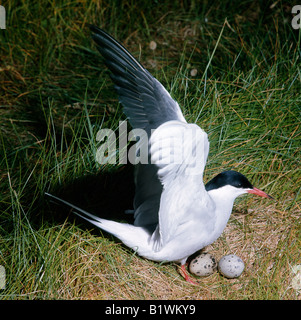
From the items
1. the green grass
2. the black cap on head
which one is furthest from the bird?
the green grass

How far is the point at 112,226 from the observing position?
2.32 metres

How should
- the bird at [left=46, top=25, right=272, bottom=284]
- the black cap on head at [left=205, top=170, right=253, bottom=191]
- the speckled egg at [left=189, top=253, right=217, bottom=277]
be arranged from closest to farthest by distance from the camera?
the bird at [left=46, top=25, right=272, bottom=284] → the black cap on head at [left=205, top=170, right=253, bottom=191] → the speckled egg at [left=189, top=253, right=217, bottom=277]

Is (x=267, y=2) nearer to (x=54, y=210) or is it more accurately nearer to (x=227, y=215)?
(x=227, y=215)

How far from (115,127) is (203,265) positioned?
106cm

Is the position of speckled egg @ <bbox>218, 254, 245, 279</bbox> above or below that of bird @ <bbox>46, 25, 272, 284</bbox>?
below

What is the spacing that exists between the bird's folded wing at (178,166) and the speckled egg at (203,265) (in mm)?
402

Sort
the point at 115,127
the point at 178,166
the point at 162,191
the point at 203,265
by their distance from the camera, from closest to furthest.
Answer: the point at 178,166, the point at 162,191, the point at 203,265, the point at 115,127

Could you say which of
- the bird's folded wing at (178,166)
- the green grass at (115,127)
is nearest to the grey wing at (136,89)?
the bird's folded wing at (178,166)

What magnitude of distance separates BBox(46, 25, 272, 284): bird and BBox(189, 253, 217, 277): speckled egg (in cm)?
6

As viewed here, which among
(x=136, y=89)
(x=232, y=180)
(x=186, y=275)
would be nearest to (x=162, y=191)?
(x=232, y=180)

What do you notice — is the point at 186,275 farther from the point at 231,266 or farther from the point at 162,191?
the point at 162,191

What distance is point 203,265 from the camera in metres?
2.41

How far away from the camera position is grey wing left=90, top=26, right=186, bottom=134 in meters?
2.10

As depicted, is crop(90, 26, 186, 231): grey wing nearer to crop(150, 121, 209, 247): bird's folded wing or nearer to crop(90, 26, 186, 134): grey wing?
crop(90, 26, 186, 134): grey wing
